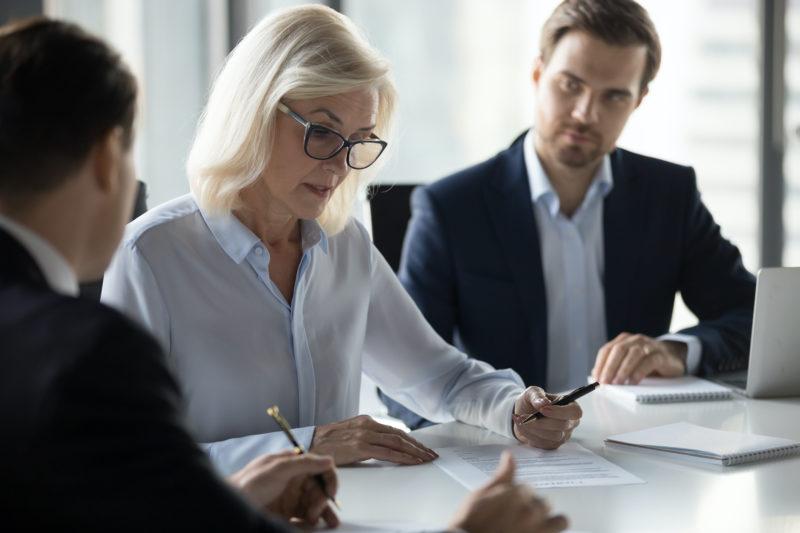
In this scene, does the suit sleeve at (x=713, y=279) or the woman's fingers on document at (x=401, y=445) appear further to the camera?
the suit sleeve at (x=713, y=279)

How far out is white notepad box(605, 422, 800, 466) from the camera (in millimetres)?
1860

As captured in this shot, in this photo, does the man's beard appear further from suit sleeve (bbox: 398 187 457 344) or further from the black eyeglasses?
the black eyeglasses

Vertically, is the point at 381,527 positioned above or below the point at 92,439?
below

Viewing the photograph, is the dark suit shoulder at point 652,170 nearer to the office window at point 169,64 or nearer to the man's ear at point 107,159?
the man's ear at point 107,159

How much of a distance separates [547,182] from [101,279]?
4.41ft

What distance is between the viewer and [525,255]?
295cm

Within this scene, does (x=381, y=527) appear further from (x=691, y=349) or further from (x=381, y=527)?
(x=691, y=349)

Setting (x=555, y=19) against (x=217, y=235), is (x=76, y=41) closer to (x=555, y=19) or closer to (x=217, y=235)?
(x=217, y=235)

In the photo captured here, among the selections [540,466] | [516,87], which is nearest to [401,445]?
[540,466]

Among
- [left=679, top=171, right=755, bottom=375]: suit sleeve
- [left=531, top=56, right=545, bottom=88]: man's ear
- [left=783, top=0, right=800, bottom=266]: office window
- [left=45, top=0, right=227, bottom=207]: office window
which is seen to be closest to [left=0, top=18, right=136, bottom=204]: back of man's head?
[left=679, top=171, right=755, bottom=375]: suit sleeve

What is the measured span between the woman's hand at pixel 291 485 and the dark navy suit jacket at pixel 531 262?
1.43 meters

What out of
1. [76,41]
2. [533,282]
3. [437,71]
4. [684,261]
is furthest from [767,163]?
[76,41]

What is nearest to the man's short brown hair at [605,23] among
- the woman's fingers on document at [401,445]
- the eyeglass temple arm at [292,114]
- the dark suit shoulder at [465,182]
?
the dark suit shoulder at [465,182]

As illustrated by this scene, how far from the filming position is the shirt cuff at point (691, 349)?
2.64 m
